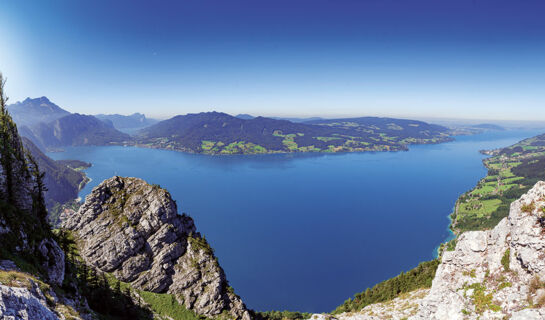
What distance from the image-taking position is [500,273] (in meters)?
17.5

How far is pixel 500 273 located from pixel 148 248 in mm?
42058

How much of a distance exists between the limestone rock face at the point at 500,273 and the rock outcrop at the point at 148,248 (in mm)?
28950

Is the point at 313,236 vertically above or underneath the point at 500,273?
underneath

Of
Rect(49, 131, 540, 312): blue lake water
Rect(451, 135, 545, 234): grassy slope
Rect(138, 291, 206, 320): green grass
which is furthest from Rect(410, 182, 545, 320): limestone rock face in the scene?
Rect(451, 135, 545, 234): grassy slope

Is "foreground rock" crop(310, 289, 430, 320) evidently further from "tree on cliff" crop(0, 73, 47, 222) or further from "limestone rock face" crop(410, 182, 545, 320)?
"tree on cliff" crop(0, 73, 47, 222)

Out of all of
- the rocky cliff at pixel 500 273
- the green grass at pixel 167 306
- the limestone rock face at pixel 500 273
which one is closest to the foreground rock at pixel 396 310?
the rocky cliff at pixel 500 273

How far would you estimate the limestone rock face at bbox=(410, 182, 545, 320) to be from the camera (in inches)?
593

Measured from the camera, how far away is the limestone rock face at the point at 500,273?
49.4 feet

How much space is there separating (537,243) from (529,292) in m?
3.11

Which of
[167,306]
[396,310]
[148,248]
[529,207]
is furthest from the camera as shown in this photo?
[148,248]

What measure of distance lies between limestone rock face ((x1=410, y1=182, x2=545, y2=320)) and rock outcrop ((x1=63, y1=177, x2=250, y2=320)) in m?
29.0

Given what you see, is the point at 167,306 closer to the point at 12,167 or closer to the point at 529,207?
the point at 12,167

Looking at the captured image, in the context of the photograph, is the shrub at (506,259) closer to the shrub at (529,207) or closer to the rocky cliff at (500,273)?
the rocky cliff at (500,273)

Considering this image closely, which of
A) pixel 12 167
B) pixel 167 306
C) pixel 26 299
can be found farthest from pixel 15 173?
pixel 167 306
